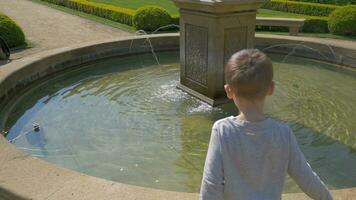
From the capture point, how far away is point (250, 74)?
1.46 metres

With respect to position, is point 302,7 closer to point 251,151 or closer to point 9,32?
point 9,32

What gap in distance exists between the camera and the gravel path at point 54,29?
10.3m

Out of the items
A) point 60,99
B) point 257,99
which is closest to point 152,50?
point 60,99

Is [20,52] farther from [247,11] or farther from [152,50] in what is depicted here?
[247,11]

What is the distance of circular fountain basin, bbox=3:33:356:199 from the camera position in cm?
395

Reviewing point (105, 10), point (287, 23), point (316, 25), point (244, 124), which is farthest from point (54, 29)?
point (244, 124)

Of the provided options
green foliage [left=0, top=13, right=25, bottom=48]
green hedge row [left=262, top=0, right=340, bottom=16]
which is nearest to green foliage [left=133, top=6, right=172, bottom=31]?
green foliage [left=0, top=13, right=25, bottom=48]

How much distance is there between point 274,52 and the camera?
29.8ft

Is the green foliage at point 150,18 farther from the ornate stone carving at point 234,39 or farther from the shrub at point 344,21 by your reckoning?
the ornate stone carving at point 234,39

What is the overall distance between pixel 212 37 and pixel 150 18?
6678mm

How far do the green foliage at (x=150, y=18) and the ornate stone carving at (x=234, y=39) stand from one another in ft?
21.4

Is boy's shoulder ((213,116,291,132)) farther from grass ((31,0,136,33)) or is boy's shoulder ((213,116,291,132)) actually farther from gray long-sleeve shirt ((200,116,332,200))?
grass ((31,0,136,33))

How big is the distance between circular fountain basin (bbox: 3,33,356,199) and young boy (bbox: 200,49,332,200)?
1968 millimetres

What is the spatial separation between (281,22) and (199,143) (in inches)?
285
